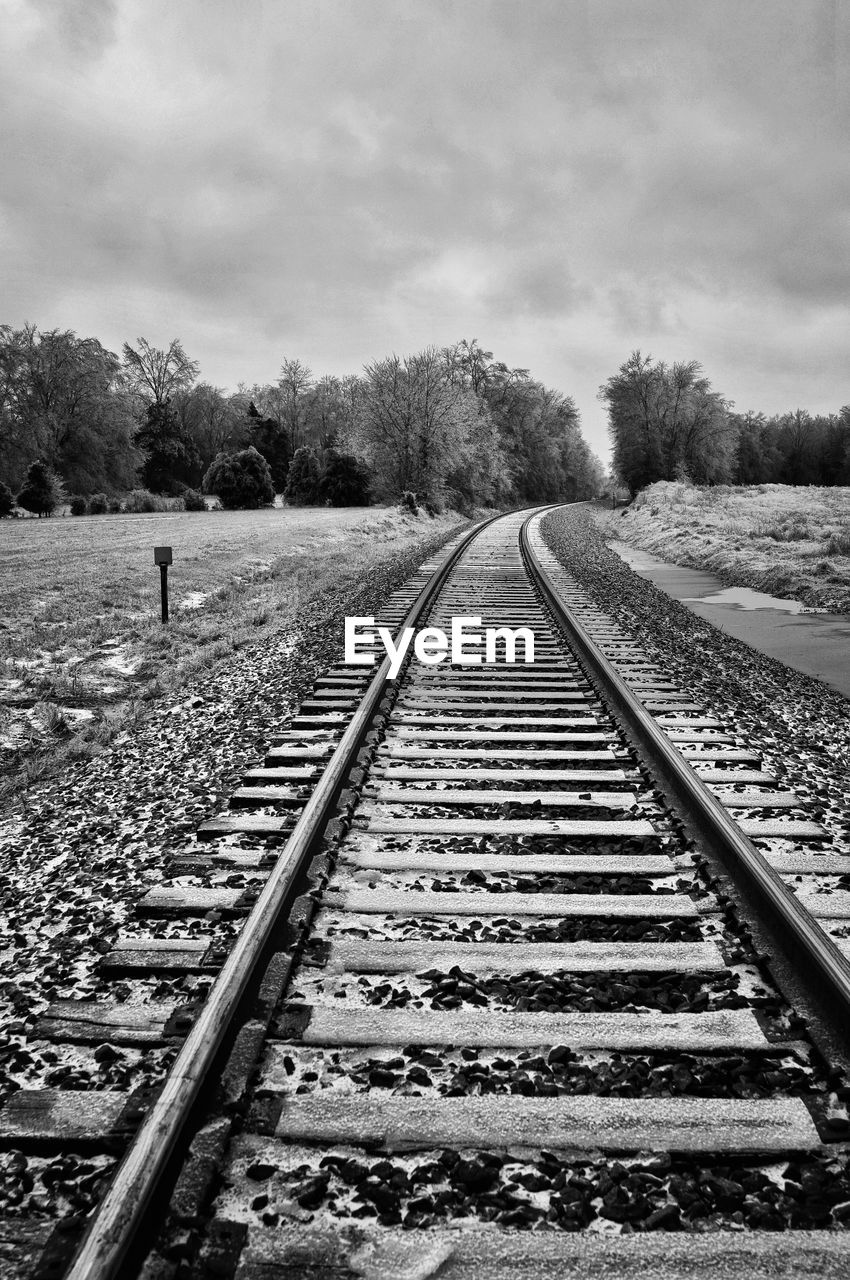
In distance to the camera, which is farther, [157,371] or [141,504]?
[157,371]

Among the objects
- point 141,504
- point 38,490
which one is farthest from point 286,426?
point 38,490

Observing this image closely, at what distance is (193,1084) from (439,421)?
33554 mm

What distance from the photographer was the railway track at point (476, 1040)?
1.68 meters

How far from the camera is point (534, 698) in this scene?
5930 millimetres

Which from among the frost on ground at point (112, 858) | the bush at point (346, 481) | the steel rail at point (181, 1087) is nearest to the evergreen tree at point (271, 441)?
the bush at point (346, 481)

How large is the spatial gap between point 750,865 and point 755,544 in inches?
646

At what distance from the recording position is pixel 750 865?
2.99 m

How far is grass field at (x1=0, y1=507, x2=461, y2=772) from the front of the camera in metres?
6.58

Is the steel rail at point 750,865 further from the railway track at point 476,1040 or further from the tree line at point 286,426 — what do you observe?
the tree line at point 286,426

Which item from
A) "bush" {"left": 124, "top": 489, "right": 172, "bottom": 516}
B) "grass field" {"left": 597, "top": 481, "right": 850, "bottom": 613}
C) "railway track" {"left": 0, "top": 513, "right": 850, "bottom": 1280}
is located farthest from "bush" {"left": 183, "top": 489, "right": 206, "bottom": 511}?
"railway track" {"left": 0, "top": 513, "right": 850, "bottom": 1280}

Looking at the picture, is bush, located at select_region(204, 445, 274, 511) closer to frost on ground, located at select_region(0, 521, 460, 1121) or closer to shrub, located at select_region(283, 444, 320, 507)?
shrub, located at select_region(283, 444, 320, 507)

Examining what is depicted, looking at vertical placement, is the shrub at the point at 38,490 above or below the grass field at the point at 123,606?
above

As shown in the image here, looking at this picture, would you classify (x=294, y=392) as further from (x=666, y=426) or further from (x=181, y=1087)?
(x=181, y=1087)

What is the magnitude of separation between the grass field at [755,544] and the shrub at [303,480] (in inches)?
695
